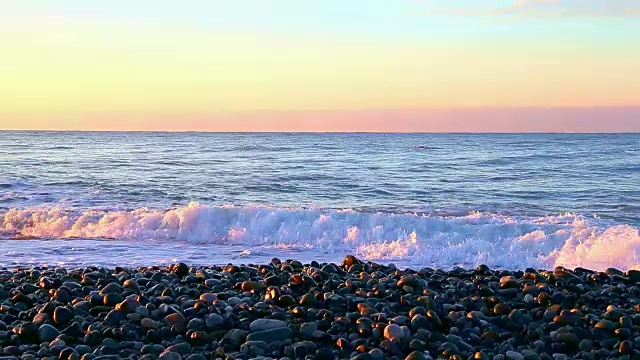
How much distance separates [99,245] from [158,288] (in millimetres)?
6564

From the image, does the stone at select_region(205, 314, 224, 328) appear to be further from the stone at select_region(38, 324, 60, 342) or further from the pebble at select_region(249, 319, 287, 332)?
the stone at select_region(38, 324, 60, 342)

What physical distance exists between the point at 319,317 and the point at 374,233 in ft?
27.4

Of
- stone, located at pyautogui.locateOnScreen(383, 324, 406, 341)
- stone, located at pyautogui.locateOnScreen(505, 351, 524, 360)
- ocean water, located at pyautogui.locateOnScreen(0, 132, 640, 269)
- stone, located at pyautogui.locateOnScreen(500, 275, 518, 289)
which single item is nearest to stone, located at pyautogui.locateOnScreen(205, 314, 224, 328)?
stone, located at pyautogui.locateOnScreen(383, 324, 406, 341)

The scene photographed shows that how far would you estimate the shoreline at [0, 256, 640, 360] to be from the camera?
16.7 ft

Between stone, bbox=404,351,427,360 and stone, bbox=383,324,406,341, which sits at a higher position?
stone, bbox=383,324,406,341

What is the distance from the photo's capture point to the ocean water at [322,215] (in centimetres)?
1207

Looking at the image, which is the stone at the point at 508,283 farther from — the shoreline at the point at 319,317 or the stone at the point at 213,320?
the stone at the point at 213,320

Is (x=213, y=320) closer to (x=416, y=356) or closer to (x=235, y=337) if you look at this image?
(x=235, y=337)

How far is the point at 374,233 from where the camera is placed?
1404 centimetres

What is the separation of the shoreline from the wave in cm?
478

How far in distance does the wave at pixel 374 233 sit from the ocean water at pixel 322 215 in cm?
3

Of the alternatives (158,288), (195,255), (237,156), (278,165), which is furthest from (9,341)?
(237,156)

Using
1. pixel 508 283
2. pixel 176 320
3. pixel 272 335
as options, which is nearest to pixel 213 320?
pixel 176 320

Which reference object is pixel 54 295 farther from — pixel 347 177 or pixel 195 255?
pixel 347 177
